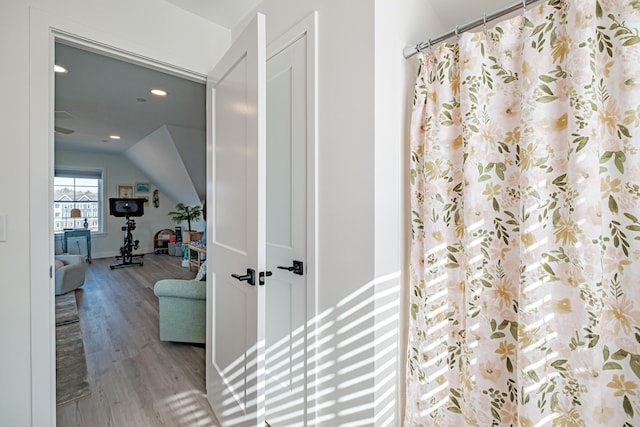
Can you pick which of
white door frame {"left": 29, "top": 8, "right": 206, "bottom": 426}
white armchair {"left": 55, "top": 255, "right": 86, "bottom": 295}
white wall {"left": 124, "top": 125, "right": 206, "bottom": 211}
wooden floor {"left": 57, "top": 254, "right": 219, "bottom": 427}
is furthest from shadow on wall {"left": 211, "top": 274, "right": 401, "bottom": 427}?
white wall {"left": 124, "top": 125, "right": 206, "bottom": 211}

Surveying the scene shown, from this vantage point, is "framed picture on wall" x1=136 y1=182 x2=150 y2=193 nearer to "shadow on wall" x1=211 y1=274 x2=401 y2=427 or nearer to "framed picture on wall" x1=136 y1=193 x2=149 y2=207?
"framed picture on wall" x1=136 y1=193 x2=149 y2=207

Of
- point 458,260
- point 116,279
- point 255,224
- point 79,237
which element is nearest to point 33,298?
point 255,224

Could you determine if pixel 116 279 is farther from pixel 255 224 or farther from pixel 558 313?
pixel 558 313

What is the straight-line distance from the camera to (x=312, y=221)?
4.71 feet

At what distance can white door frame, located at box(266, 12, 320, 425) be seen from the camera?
1.42 meters

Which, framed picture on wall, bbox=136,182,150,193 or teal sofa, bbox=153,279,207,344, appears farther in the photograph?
framed picture on wall, bbox=136,182,150,193

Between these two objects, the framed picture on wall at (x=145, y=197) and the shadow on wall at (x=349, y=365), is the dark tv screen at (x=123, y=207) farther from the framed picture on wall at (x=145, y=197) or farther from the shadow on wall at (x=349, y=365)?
the shadow on wall at (x=349, y=365)

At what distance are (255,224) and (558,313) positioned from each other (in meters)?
1.12

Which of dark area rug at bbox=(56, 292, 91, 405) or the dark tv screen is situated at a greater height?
the dark tv screen

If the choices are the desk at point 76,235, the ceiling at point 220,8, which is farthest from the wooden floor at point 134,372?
the desk at point 76,235

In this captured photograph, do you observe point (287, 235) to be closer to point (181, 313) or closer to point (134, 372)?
point (181, 313)

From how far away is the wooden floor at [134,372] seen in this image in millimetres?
1828

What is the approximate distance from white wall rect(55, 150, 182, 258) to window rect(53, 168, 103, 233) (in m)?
0.17

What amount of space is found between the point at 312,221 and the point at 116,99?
11.3 feet
